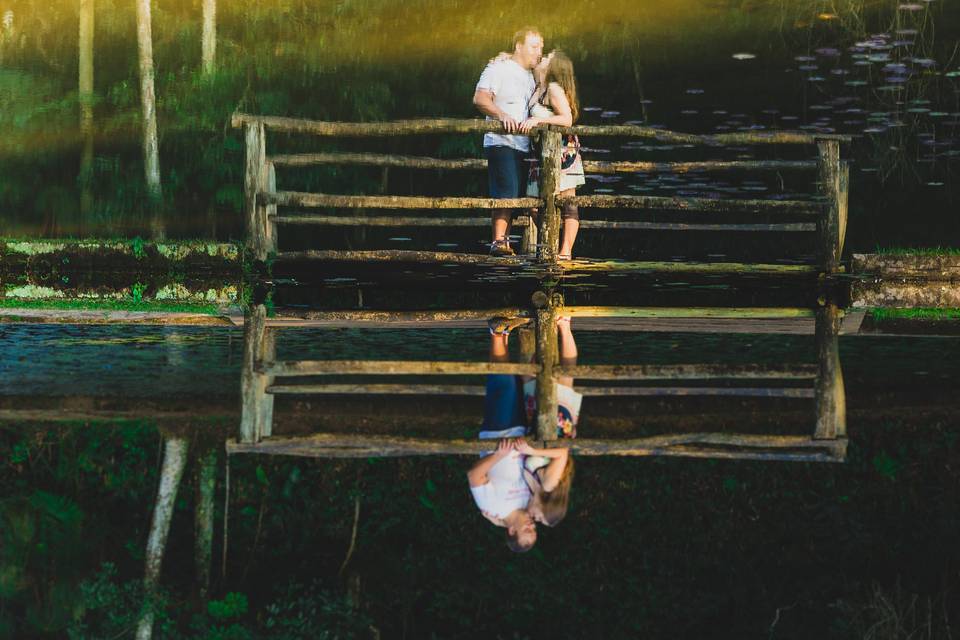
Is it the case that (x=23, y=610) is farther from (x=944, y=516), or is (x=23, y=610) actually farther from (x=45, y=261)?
(x=45, y=261)

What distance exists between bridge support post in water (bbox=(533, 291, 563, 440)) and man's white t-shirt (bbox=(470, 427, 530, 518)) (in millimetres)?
306

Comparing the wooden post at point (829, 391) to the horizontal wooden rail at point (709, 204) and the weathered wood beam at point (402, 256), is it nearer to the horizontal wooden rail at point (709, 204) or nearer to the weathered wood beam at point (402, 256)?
the horizontal wooden rail at point (709, 204)

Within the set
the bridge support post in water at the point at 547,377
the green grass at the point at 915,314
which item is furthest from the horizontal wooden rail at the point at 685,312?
the green grass at the point at 915,314

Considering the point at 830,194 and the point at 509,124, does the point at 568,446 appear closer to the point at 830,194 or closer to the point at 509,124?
the point at 509,124

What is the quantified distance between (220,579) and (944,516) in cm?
260

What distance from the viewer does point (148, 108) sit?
15938 millimetres

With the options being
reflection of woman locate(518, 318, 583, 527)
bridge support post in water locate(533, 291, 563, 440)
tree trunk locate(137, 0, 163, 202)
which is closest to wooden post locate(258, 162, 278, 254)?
bridge support post in water locate(533, 291, 563, 440)

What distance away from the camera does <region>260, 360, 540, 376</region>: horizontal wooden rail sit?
662 centimetres

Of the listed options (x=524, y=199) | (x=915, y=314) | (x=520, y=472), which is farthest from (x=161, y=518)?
(x=915, y=314)

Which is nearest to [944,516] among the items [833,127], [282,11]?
[833,127]

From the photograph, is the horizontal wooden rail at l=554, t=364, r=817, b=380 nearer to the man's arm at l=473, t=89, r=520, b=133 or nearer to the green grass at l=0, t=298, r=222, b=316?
the man's arm at l=473, t=89, r=520, b=133

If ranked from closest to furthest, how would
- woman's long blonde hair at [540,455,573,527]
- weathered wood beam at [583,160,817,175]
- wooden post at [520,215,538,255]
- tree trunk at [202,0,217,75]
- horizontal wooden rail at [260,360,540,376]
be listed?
Result: woman's long blonde hair at [540,455,573,527], horizontal wooden rail at [260,360,540,376], weathered wood beam at [583,160,817,175], wooden post at [520,215,538,255], tree trunk at [202,0,217,75]

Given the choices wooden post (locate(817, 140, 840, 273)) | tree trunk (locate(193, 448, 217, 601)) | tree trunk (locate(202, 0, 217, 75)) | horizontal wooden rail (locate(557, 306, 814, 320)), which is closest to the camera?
tree trunk (locate(193, 448, 217, 601))

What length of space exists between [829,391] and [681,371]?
0.68 metres
